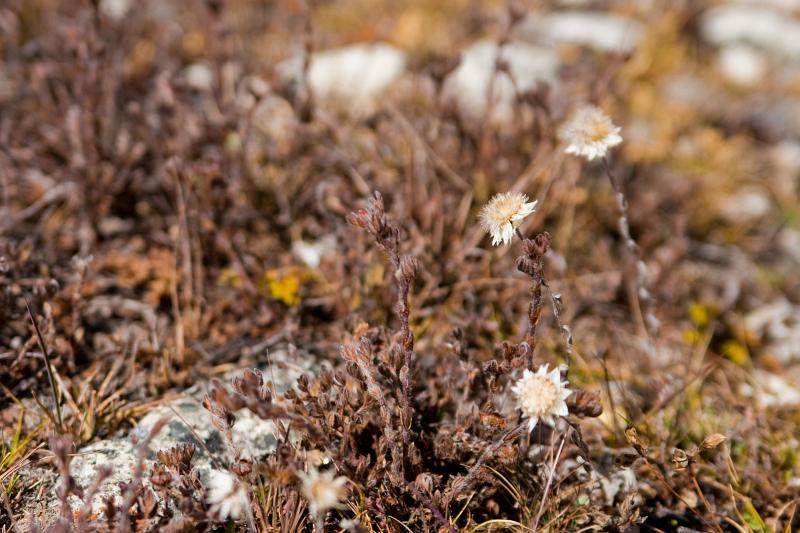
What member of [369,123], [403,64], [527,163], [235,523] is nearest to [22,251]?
[235,523]

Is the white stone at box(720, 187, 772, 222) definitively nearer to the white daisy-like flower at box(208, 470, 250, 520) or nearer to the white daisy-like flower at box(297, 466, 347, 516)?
the white daisy-like flower at box(297, 466, 347, 516)

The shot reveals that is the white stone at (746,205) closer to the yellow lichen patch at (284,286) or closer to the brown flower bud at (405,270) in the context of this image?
the yellow lichen patch at (284,286)

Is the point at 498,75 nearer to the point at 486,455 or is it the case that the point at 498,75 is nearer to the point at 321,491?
the point at 486,455

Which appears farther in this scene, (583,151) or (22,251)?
(22,251)

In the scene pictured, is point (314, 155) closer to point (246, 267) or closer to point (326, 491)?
point (246, 267)

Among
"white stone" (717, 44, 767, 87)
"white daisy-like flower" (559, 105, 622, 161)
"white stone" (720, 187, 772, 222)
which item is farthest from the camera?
"white stone" (717, 44, 767, 87)

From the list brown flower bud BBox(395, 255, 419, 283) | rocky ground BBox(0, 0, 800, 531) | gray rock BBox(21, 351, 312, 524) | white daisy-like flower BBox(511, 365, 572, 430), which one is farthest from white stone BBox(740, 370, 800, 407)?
gray rock BBox(21, 351, 312, 524)
